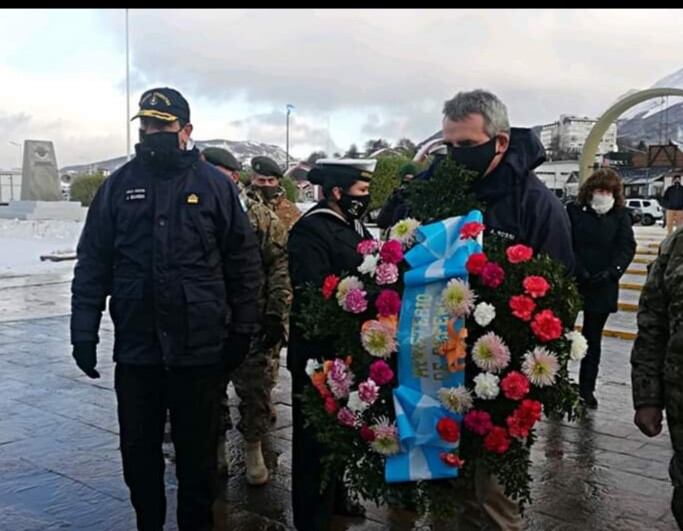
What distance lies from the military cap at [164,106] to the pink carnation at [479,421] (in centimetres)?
174

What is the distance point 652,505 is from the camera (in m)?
3.97

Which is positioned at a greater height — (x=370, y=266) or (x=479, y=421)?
(x=370, y=266)

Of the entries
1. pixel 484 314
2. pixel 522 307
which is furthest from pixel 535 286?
pixel 484 314

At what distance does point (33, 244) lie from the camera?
960 inches

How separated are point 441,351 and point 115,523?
7.35ft

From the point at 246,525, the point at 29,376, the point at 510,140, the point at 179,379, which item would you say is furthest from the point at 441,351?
the point at 29,376

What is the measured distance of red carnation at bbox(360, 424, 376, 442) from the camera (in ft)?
8.16

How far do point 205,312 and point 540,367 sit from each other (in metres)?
1.42

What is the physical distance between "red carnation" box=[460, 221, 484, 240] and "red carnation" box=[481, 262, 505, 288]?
13 cm

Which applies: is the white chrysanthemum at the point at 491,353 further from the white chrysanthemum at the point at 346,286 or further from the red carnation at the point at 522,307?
the white chrysanthemum at the point at 346,286

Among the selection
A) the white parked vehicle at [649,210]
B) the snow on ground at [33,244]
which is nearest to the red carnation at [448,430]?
the snow on ground at [33,244]

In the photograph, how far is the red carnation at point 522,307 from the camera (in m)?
2.33

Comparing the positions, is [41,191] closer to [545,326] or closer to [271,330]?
[271,330]

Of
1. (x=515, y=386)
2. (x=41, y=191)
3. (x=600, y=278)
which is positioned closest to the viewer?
(x=515, y=386)
